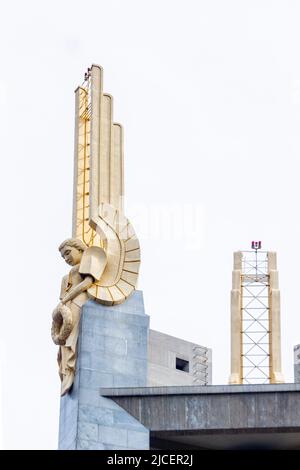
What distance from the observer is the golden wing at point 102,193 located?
4122 cm

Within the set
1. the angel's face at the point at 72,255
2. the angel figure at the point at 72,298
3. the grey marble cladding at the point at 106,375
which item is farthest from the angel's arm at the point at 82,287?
the angel's face at the point at 72,255

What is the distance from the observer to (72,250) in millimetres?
41562

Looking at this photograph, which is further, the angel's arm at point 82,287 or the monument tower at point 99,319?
the angel's arm at point 82,287

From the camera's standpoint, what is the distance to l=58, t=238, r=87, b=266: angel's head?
4150cm

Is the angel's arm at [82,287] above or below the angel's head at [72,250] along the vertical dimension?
below

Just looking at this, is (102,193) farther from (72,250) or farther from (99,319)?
(99,319)

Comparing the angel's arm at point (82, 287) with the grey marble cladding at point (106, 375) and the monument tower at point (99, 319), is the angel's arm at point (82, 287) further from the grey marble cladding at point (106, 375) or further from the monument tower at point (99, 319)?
the grey marble cladding at point (106, 375)

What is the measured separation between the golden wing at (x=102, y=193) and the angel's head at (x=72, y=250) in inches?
19.6

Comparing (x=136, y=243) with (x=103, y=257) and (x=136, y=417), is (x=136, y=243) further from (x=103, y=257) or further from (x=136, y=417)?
(x=136, y=417)

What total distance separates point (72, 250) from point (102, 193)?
8.28 feet

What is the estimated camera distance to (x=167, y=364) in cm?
6412

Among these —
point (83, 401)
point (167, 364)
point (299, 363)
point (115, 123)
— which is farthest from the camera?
point (167, 364)
